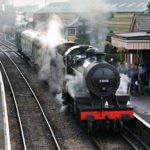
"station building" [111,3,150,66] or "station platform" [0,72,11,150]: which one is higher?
"station building" [111,3,150,66]

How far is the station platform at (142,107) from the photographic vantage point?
11.8m

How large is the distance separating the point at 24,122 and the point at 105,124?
3.52 meters

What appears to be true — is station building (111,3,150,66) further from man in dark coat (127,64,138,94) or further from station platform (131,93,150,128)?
station platform (131,93,150,128)

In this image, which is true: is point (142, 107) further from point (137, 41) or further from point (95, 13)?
point (95, 13)

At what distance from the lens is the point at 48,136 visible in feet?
38.1

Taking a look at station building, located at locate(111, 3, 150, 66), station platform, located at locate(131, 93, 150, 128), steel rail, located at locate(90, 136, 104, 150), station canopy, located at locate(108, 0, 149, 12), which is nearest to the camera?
steel rail, located at locate(90, 136, 104, 150)

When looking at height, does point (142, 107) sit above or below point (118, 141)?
above

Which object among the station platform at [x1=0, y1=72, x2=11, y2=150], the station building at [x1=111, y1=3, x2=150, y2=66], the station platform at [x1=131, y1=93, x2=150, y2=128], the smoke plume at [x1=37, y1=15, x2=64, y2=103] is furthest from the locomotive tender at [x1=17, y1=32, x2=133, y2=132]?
the station building at [x1=111, y1=3, x2=150, y2=66]

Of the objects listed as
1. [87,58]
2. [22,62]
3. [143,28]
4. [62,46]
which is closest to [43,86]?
[62,46]

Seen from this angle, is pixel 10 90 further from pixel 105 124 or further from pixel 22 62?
pixel 22 62

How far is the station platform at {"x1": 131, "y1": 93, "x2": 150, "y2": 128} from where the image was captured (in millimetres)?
11812

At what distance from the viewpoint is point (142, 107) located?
44.8 ft

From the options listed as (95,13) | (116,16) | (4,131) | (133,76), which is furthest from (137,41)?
(116,16)

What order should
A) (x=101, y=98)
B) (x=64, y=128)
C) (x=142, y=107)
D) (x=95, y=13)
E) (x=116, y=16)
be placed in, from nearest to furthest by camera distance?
(x=101, y=98) < (x=64, y=128) < (x=142, y=107) < (x=95, y=13) < (x=116, y=16)
